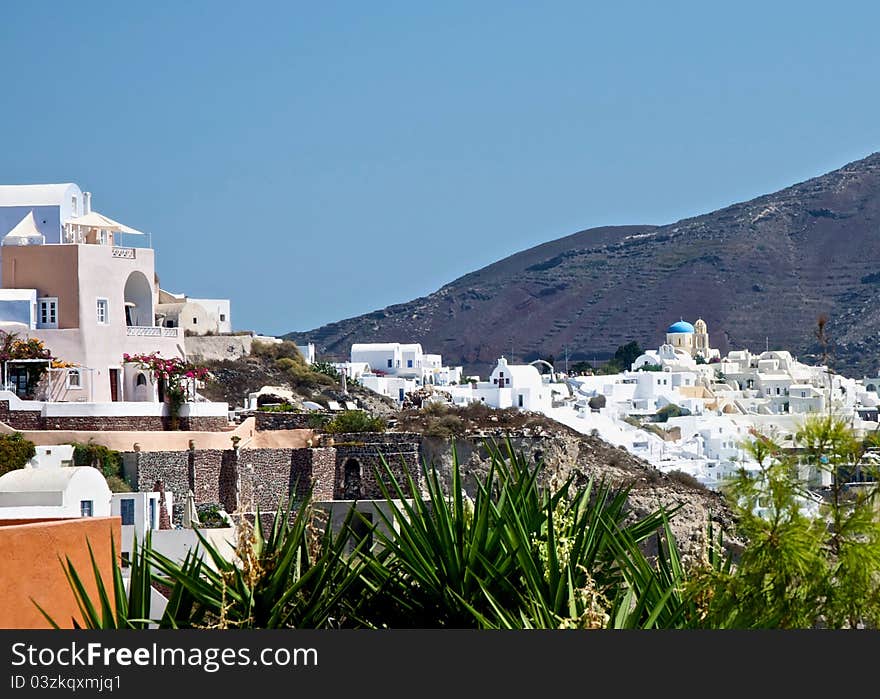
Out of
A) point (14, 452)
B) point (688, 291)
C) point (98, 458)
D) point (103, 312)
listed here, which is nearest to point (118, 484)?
point (98, 458)

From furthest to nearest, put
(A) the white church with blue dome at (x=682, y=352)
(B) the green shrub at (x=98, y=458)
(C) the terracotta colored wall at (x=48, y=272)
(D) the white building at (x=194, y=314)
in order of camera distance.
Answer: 1. (A) the white church with blue dome at (x=682, y=352)
2. (D) the white building at (x=194, y=314)
3. (C) the terracotta colored wall at (x=48, y=272)
4. (B) the green shrub at (x=98, y=458)

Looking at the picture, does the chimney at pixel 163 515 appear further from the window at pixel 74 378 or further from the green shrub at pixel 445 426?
the green shrub at pixel 445 426

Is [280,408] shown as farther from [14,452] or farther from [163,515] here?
[14,452]

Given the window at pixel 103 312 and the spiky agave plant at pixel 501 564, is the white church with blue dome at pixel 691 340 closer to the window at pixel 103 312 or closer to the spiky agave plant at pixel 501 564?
the window at pixel 103 312

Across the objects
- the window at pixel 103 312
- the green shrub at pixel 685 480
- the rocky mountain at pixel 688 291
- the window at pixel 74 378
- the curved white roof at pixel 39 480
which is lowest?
the green shrub at pixel 685 480

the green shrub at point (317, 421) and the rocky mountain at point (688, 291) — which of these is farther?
the rocky mountain at point (688, 291)

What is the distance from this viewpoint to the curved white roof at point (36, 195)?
106 ft

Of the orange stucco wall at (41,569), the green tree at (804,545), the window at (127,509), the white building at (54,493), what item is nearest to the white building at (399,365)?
the window at (127,509)

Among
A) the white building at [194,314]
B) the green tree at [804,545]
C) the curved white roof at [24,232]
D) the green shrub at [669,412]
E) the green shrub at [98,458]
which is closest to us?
the green tree at [804,545]

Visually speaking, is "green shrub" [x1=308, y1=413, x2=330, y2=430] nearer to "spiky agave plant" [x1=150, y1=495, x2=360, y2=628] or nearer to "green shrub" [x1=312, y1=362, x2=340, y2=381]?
"green shrub" [x1=312, y1=362, x2=340, y2=381]

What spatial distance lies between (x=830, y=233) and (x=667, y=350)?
72.0 m

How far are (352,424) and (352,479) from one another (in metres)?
1.92

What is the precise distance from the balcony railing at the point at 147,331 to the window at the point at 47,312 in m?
1.24

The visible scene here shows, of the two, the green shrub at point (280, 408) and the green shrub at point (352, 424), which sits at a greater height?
the green shrub at point (280, 408)
